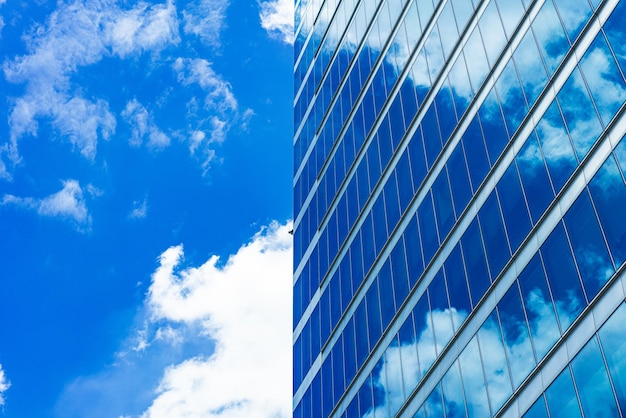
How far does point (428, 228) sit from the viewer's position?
3534 cm

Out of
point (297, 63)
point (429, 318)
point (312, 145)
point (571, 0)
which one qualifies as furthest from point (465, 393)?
point (297, 63)

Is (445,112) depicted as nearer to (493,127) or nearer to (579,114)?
(493,127)

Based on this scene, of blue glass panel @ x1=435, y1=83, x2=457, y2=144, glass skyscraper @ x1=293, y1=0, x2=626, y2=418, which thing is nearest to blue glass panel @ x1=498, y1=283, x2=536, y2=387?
glass skyscraper @ x1=293, y1=0, x2=626, y2=418

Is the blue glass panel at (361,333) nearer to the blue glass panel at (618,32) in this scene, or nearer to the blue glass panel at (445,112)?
the blue glass panel at (445,112)

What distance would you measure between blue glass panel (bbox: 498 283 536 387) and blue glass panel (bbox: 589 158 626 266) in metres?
4.43

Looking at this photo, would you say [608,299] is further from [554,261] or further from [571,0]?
[571,0]

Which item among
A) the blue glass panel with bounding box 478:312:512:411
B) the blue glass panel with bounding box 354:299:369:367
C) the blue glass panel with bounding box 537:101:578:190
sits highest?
the blue glass panel with bounding box 354:299:369:367

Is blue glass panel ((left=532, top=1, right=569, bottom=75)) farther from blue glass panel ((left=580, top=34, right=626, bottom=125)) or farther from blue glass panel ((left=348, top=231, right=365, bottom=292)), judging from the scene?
blue glass panel ((left=348, top=231, right=365, bottom=292))

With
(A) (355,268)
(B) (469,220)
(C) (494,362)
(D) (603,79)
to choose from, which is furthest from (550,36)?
(A) (355,268)

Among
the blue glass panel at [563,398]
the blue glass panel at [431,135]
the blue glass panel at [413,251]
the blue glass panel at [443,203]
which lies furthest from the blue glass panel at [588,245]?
the blue glass panel at [431,135]

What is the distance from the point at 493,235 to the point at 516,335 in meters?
4.37

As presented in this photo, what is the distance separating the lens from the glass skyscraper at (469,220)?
24234 mm

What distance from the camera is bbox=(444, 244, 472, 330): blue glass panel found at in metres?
30.7

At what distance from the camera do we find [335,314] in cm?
4334
